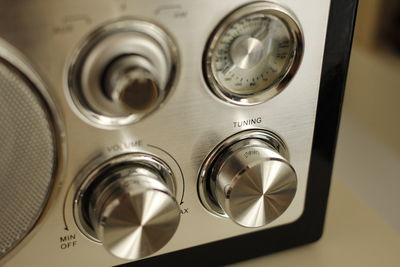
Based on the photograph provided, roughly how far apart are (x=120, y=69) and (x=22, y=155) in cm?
8

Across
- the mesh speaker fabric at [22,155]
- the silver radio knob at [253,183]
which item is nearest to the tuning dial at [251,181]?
the silver radio knob at [253,183]

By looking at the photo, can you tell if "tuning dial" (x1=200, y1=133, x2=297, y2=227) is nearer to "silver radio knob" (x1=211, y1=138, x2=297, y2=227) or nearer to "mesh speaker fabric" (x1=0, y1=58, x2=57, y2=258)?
"silver radio knob" (x1=211, y1=138, x2=297, y2=227)

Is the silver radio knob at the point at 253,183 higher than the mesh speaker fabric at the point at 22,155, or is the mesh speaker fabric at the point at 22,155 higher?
the mesh speaker fabric at the point at 22,155

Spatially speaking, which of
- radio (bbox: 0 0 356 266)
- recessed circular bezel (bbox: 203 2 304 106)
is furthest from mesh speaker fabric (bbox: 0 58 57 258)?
recessed circular bezel (bbox: 203 2 304 106)

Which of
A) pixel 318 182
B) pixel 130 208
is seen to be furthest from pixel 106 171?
pixel 318 182

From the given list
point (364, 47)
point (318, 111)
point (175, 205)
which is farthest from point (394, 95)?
point (175, 205)

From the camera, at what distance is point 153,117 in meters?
0.32

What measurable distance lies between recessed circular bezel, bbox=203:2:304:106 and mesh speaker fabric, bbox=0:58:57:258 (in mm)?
105

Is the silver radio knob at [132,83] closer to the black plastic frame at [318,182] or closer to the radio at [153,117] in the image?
the radio at [153,117]

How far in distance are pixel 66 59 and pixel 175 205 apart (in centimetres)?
11

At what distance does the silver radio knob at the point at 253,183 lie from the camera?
1.08 feet

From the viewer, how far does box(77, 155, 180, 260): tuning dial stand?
299mm

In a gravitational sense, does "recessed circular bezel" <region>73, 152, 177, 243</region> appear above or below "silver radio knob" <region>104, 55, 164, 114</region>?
below

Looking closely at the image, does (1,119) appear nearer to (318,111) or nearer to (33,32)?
(33,32)
